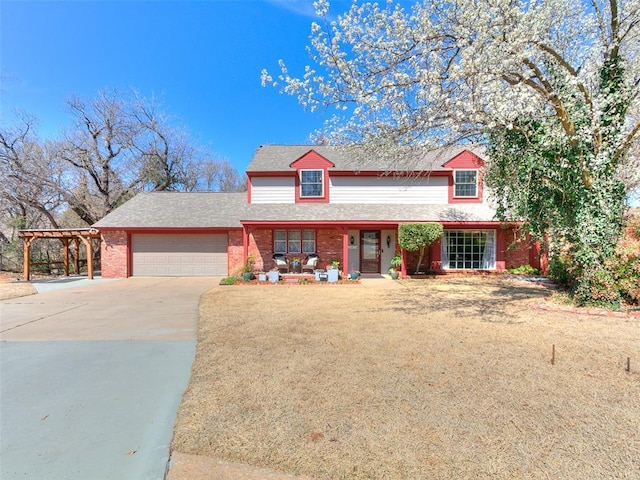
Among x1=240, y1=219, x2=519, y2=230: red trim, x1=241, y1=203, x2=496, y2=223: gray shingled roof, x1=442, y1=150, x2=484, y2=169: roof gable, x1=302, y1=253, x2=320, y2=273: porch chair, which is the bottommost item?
x1=302, y1=253, x2=320, y2=273: porch chair

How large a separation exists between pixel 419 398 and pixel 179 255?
14078 mm

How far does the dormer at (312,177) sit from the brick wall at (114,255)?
28.4 feet

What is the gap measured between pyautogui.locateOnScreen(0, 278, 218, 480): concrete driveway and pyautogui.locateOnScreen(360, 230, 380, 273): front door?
334 inches

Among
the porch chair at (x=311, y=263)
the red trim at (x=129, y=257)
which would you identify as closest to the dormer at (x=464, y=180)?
the porch chair at (x=311, y=263)

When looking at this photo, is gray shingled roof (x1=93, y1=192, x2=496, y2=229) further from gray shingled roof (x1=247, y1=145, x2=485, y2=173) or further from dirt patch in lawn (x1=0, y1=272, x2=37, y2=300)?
dirt patch in lawn (x1=0, y1=272, x2=37, y2=300)

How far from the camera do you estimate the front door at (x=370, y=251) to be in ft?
46.0

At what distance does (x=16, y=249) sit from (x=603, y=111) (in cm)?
2471

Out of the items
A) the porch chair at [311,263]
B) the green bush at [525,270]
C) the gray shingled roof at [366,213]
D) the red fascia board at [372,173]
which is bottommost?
the green bush at [525,270]

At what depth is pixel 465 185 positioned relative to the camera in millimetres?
14383

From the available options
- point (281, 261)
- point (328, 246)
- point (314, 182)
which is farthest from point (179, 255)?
point (314, 182)

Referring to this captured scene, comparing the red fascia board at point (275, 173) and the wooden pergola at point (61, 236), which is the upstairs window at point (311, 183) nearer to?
the red fascia board at point (275, 173)

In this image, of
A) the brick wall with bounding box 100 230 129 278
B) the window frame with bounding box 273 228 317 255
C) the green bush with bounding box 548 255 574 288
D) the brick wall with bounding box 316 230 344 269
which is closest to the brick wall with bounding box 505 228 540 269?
the green bush with bounding box 548 255 574 288

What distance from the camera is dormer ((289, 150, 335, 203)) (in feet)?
47.2

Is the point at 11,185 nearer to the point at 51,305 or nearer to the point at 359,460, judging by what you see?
the point at 51,305
